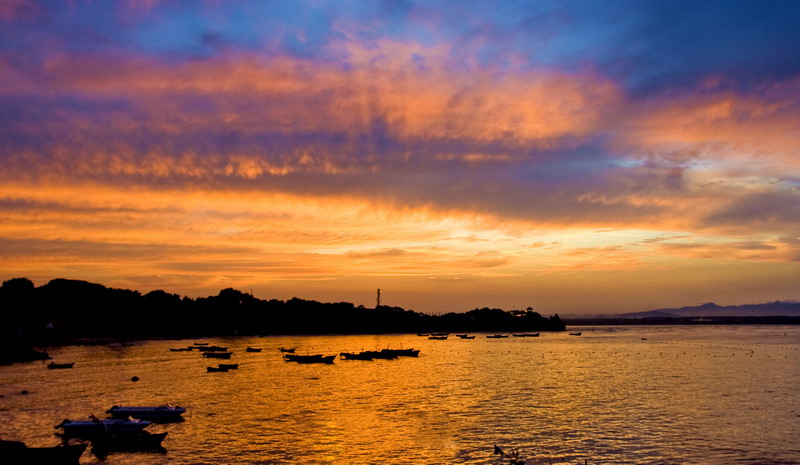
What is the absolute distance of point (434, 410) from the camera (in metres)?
60.7

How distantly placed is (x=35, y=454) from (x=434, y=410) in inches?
1485

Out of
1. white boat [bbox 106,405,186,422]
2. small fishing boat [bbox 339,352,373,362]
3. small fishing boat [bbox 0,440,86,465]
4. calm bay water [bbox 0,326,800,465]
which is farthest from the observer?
small fishing boat [bbox 339,352,373,362]

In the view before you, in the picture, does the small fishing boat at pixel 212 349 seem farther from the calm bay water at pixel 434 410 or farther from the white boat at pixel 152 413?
the white boat at pixel 152 413

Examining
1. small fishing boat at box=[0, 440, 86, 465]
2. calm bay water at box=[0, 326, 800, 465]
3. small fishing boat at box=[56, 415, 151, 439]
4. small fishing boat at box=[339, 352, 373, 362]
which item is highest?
small fishing boat at box=[0, 440, 86, 465]

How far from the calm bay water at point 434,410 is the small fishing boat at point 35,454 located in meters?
6.40

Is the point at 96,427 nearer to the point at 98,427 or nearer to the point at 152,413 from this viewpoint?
the point at 98,427

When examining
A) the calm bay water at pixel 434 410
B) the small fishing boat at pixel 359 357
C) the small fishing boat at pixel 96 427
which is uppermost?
the small fishing boat at pixel 96 427

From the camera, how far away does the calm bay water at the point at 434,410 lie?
42906 mm

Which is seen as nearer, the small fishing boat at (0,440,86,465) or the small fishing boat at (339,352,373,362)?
the small fishing boat at (0,440,86,465)

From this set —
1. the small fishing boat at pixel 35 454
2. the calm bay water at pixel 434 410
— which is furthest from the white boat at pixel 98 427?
→ the small fishing boat at pixel 35 454

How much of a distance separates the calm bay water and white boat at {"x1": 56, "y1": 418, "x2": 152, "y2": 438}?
1.63 m

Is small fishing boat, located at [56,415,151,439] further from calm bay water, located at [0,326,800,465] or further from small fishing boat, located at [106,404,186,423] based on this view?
small fishing boat, located at [106,404,186,423]

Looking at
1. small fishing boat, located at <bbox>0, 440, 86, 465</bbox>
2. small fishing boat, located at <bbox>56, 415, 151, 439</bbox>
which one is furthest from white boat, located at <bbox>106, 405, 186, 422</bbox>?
small fishing boat, located at <bbox>0, 440, 86, 465</bbox>

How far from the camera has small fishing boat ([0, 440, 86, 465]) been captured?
106 feet
